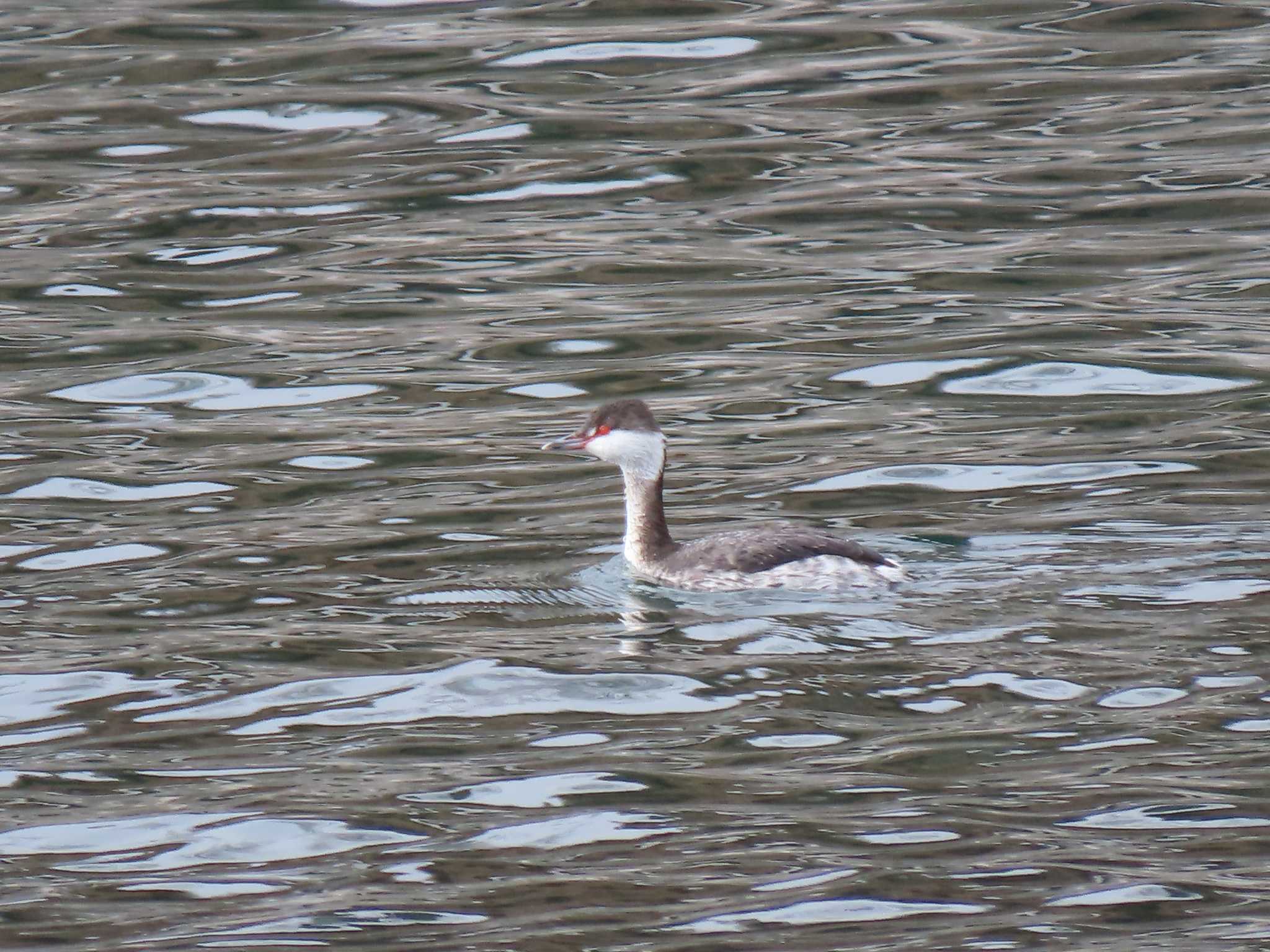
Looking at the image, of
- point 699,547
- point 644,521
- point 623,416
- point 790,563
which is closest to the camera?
point 790,563

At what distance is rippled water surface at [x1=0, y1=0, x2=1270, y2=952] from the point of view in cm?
680

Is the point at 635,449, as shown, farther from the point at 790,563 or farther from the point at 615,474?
the point at 615,474

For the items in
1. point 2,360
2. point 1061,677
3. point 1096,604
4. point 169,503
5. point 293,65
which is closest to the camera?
point 1061,677

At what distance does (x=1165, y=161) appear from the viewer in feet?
56.0

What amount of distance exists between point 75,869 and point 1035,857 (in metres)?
2.74

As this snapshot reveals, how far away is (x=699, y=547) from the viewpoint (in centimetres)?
1023

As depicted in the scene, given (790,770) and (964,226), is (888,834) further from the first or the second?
(964,226)

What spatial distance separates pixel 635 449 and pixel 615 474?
1.89m

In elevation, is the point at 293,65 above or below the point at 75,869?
above

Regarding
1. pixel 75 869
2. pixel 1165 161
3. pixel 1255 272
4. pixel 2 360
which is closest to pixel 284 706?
pixel 75 869

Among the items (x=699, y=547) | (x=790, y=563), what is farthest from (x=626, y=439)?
(x=790, y=563)

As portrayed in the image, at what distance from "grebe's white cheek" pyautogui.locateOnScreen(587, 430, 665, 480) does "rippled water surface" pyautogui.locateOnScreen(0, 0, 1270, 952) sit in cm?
47

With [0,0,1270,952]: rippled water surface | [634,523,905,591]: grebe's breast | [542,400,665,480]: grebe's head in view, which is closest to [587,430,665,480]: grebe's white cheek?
[542,400,665,480]: grebe's head

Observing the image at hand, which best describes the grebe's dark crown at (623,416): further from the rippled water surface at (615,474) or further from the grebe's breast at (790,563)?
the grebe's breast at (790,563)
